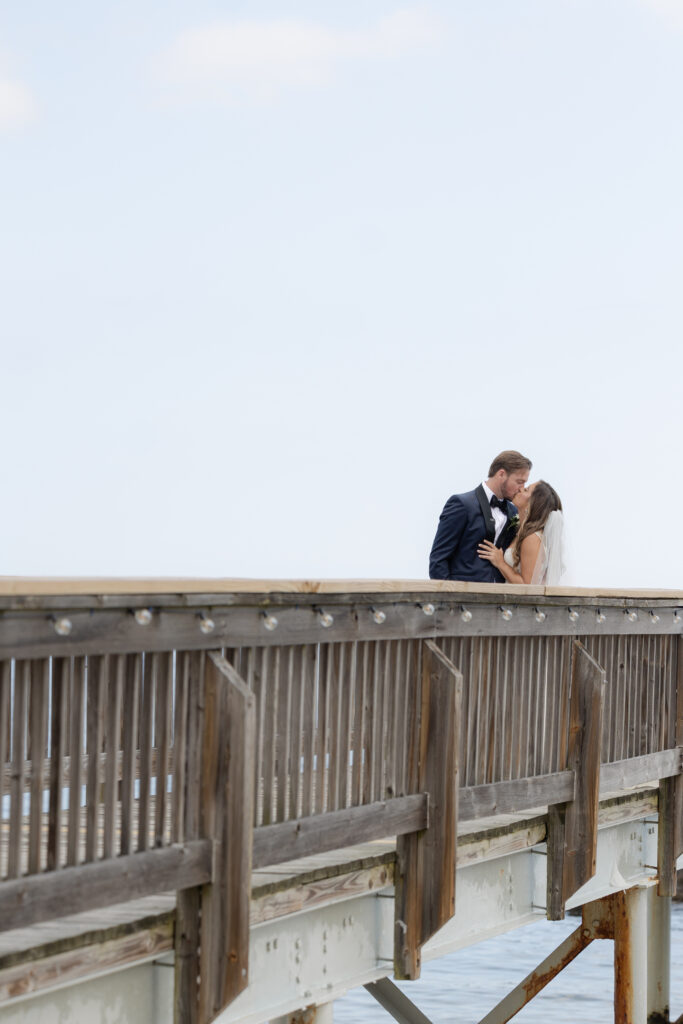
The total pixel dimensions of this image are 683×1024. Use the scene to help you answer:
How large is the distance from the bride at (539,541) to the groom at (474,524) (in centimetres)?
14

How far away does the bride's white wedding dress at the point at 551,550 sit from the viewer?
8445mm

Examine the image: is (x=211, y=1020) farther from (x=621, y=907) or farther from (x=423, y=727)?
(x=621, y=907)

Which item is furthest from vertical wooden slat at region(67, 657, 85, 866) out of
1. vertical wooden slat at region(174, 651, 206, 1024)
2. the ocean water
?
the ocean water

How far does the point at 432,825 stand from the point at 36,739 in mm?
2473

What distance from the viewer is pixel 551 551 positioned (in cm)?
846

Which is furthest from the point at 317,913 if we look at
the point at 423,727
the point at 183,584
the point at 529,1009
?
the point at 529,1009

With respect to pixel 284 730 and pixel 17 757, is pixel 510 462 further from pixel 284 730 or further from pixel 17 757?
pixel 17 757

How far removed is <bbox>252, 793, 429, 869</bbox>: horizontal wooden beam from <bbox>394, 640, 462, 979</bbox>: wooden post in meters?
0.08

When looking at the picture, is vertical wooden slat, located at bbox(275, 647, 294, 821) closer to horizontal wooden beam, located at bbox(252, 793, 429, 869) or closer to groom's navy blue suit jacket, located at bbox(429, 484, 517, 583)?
horizontal wooden beam, located at bbox(252, 793, 429, 869)

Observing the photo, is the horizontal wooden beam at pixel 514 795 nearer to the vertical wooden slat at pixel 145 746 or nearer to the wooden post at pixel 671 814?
the wooden post at pixel 671 814

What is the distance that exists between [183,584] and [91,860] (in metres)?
0.89

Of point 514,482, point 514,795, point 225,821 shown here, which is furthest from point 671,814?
point 225,821

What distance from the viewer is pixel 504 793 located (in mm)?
6988

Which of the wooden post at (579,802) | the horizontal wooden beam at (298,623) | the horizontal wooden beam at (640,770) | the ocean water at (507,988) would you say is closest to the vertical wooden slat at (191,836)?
the horizontal wooden beam at (298,623)
